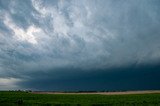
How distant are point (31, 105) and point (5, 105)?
5183mm

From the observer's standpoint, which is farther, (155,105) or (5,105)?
(5,105)

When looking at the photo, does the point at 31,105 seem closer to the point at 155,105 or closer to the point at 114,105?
the point at 114,105

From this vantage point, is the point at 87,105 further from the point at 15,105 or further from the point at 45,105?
the point at 15,105

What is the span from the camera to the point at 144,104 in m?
59.2

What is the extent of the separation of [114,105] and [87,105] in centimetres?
516

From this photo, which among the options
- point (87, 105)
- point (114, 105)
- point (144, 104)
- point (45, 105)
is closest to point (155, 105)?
point (144, 104)

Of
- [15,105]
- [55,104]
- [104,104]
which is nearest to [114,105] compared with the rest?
[104,104]

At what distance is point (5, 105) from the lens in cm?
6038

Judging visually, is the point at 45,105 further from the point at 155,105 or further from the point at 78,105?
the point at 155,105

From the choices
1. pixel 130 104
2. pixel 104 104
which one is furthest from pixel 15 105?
pixel 130 104

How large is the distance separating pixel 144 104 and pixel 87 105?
10940 millimetres

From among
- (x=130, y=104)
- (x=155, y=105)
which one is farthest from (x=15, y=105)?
(x=155, y=105)

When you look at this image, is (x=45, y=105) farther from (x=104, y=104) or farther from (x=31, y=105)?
(x=104, y=104)

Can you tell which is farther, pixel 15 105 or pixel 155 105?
pixel 15 105
